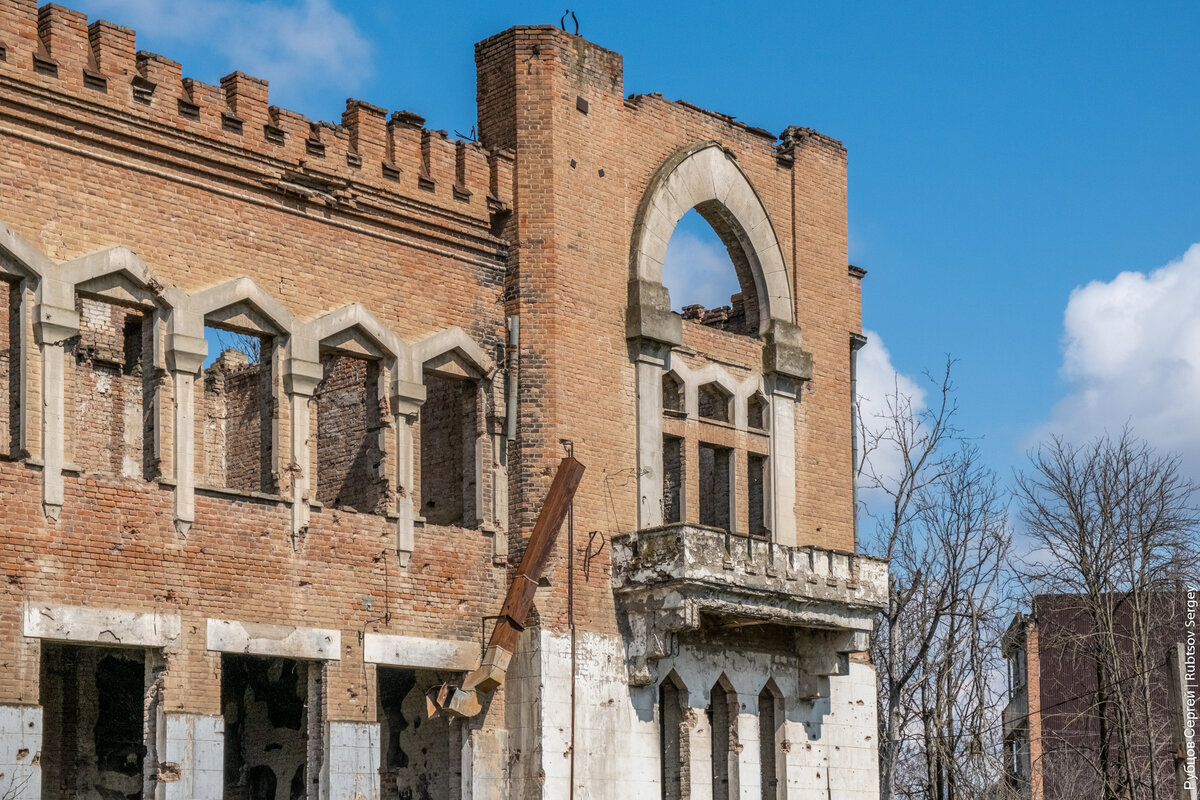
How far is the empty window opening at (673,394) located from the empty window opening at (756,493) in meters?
1.31

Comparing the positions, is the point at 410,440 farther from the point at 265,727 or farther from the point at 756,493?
the point at 756,493

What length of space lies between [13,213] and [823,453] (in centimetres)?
1250

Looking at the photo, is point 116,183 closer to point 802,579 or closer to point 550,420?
point 550,420

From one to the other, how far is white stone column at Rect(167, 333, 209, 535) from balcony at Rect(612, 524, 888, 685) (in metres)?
5.92

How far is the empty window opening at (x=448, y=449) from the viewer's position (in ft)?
75.5

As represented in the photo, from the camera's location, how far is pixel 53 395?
60.6 ft

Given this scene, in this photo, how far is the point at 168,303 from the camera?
779 inches

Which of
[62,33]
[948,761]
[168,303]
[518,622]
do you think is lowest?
[948,761]

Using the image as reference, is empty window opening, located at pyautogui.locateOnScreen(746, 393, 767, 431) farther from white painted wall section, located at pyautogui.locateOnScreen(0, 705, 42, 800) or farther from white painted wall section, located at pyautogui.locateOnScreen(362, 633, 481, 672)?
white painted wall section, located at pyautogui.locateOnScreen(0, 705, 42, 800)

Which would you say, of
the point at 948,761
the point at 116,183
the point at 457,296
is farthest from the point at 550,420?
the point at 948,761

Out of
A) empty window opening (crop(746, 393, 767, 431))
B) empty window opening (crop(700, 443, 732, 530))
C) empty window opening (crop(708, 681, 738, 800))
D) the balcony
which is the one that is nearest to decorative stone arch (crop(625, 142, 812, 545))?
empty window opening (crop(746, 393, 767, 431))

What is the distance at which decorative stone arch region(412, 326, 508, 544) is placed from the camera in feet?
74.0

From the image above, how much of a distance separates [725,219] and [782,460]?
3.55 meters

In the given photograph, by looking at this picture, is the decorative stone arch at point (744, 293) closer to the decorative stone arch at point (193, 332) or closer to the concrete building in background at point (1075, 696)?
the decorative stone arch at point (193, 332)
